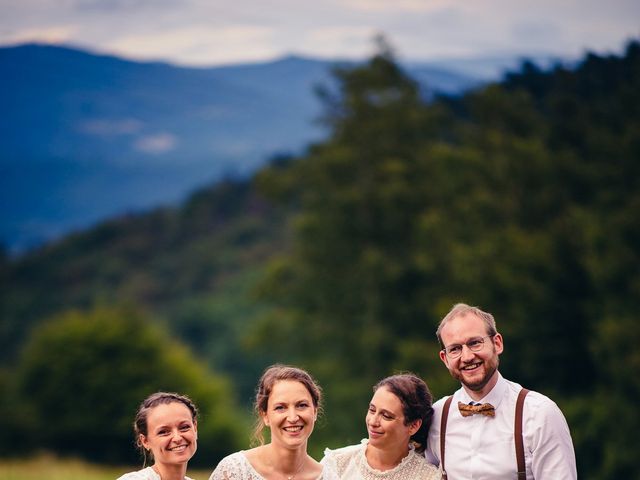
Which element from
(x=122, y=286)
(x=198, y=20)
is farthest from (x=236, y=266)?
(x=198, y=20)

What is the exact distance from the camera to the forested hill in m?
24.0

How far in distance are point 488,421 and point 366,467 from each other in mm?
728

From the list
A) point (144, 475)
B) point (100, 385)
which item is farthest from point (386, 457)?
point (100, 385)

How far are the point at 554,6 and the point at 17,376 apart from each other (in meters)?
24.3

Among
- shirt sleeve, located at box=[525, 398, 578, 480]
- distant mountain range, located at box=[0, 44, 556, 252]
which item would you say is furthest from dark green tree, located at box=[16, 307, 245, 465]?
shirt sleeve, located at box=[525, 398, 578, 480]

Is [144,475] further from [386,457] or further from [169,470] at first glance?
[386,457]

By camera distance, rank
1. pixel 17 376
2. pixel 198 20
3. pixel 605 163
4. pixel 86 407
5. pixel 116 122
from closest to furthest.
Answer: pixel 605 163, pixel 86 407, pixel 17 376, pixel 198 20, pixel 116 122

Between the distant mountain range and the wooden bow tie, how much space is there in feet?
184

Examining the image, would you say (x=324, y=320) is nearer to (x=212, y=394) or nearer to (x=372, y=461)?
(x=212, y=394)

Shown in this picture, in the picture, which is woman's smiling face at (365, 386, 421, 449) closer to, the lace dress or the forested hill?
the lace dress

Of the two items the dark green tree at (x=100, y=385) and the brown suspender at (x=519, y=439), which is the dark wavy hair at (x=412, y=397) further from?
the dark green tree at (x=100, y=385)

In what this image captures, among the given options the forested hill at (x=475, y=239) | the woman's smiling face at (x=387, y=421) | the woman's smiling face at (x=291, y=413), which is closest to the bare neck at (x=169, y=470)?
the woman's smiling face at (x=291, y=413)

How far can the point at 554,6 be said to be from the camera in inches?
1497

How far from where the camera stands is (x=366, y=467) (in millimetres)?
5320
